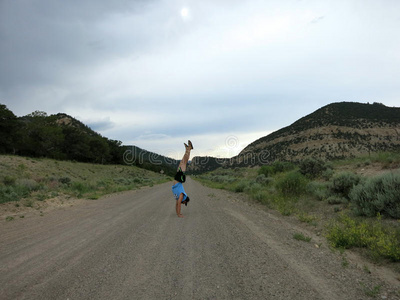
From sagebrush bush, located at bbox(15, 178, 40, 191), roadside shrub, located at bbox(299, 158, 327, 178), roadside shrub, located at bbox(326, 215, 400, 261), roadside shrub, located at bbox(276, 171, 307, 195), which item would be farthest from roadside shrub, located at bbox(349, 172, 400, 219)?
sagebrush bush, located at bbox(15, 178, 40, 191)

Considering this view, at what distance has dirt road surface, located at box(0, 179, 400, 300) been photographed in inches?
121

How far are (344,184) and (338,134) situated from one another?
52609mm

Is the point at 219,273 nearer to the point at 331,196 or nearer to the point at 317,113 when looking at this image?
the point at 331,196

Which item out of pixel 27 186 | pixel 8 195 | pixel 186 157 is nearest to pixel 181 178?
pixel 186 157

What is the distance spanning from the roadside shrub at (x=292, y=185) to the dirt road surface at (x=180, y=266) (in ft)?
19.0

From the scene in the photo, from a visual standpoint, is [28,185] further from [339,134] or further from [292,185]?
[339,134]

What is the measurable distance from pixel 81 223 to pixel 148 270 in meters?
5.01

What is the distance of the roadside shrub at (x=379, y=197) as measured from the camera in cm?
619

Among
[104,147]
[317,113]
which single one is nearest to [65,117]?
[104,147]

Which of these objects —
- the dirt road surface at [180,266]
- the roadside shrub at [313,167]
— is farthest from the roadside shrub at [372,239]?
the roadside shrub at [313,167]

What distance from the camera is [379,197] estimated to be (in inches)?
251

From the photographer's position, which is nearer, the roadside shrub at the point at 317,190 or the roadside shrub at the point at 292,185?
the roadside shrub at the point at 317,190

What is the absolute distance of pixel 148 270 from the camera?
374 cm

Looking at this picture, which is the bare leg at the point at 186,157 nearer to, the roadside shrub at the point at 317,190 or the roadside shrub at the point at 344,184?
the roadside shrub at the point at 317,190
